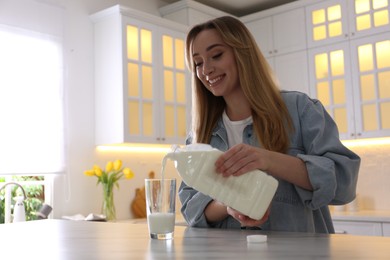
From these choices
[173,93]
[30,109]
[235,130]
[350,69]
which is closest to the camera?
[235,130]

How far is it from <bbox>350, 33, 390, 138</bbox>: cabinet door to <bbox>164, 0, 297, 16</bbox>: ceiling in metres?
1.08

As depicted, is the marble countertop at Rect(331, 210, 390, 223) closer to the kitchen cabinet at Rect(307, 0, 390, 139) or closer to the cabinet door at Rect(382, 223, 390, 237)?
the cabinet door at Rect(382, 223, 390, 237)

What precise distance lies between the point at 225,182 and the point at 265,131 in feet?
1.14

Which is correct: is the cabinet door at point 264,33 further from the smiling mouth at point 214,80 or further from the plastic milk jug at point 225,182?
the plastic milk jug at point 225,182

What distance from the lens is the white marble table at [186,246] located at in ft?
2.60

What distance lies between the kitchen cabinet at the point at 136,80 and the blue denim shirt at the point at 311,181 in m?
2.22

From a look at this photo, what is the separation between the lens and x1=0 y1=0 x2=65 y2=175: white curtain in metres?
3.16

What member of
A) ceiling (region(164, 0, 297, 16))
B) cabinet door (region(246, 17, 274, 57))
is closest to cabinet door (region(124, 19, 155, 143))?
ceiling (region(164, 0, 297, 16))

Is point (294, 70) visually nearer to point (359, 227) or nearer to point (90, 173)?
point (359, 227)

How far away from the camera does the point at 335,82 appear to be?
393 centimetres

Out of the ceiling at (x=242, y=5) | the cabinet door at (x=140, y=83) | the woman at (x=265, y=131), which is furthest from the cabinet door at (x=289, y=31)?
the woman at (x=265, y=131)

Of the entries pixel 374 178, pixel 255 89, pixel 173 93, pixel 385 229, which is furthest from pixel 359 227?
pixel 255 89

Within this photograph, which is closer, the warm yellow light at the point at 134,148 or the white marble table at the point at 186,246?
the white marble table at the point at 186,246

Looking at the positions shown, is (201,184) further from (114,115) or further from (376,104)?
(376,104)
